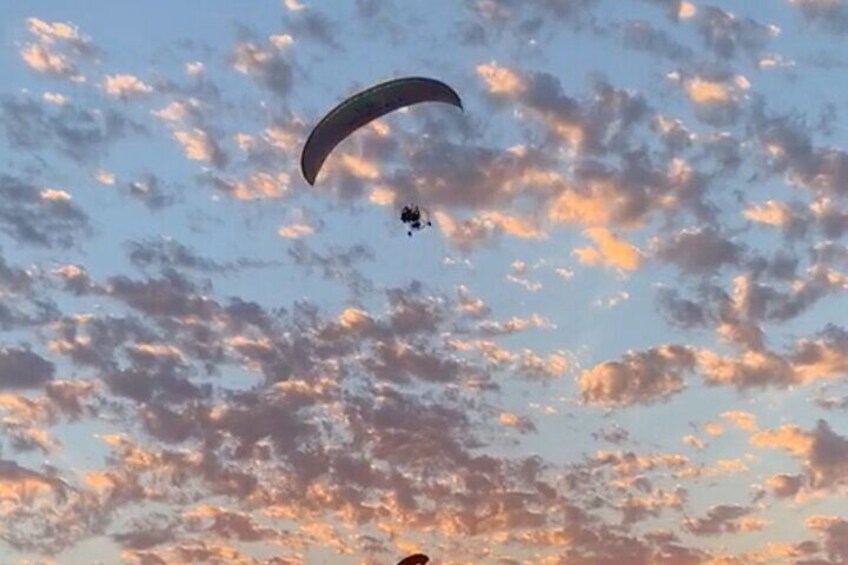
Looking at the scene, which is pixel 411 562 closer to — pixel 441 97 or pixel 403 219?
pixel 403 219

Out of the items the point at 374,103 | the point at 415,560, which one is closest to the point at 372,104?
the point at 374,103

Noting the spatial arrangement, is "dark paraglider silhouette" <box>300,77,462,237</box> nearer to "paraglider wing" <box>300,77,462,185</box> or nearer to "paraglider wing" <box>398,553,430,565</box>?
"paraglider wing" <box>300,77,462,185</box>

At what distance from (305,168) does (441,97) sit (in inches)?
342

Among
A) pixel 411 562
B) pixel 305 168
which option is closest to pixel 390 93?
pixel 305 168

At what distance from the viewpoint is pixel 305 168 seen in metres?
68.4

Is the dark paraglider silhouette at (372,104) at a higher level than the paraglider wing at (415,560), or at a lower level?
higher

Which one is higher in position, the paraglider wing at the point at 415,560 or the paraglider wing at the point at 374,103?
the paraglider wing at the point at 374,103

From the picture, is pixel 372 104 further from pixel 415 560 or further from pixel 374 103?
pixel 415 560

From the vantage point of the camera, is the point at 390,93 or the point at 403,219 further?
the point at 403,219

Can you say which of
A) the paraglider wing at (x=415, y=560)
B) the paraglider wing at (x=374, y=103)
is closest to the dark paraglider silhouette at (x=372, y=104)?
the paraglider wing at (x=374, y=103)

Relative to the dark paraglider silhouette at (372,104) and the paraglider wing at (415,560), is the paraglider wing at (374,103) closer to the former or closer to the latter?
the dark paraglider silhouette at (372,104)

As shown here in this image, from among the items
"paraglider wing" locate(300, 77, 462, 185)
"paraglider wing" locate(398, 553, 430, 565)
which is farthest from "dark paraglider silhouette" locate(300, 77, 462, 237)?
"paraglider wing" locate(398, 553, 430, 565)

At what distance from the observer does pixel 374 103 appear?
213ft

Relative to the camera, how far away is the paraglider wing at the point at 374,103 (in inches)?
2527
